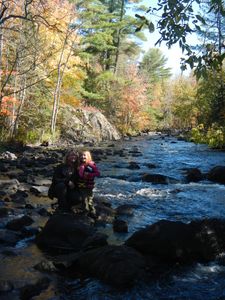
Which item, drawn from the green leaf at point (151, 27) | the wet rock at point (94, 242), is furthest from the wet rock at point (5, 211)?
the green leaf at point (151, 27)

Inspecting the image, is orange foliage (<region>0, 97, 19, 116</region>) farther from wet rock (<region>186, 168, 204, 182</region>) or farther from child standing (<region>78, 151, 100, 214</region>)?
child standing (<region>78, 151, 100, 214</region>)

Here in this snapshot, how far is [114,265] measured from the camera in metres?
5.68

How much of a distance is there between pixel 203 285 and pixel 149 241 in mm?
1221

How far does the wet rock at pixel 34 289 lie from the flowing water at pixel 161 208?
3.7 inches

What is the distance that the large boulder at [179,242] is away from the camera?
6402mm

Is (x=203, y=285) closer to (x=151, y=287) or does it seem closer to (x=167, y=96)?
(x=151, y=287)

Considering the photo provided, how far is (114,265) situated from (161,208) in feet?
14.4

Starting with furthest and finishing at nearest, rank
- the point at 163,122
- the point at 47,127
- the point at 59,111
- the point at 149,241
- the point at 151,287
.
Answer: the point at 163,122
the point at 59,111
the point at 47,127
the point at 149,241
the point at 151,287

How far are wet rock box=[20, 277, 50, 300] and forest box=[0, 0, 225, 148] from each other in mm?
3225

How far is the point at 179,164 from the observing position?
19.0m

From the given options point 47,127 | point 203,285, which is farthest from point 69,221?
point 47,127

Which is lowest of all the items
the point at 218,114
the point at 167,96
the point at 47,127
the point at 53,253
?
the point at 53,253

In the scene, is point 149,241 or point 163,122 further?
point 163,122

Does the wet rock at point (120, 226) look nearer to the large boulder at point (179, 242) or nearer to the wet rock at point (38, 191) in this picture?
the large boulder at point (179, 242)
